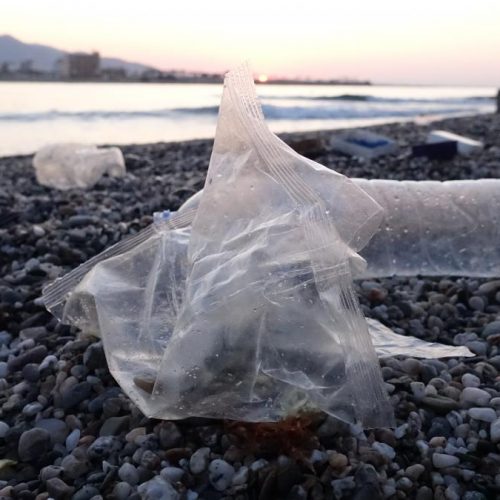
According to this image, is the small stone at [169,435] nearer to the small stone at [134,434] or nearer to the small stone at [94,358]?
the small stone at [134,434]

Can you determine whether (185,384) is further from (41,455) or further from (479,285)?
(479,285)

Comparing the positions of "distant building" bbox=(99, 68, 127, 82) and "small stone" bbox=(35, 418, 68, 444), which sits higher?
"distant building" bbox=(99, 68, 127, 82)

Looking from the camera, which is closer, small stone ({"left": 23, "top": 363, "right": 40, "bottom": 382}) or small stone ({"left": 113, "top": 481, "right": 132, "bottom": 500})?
small stone ({"left": 113, "top": 481, "right": 132, "bottom": 500})

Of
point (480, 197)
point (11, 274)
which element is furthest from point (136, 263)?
point (480, 197)

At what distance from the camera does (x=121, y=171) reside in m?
5.78

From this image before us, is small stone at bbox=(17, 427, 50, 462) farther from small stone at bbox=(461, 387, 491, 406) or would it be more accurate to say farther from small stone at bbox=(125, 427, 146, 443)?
small stone at bbox=(461, 387, 491, 406)

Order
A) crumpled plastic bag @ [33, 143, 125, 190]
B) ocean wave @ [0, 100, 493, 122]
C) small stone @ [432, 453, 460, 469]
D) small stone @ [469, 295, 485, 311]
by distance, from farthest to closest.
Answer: ocean wave @ [0, 100, 493, 122]
crumpled plastic bag @ [33, 143, 125, 190]
small stone @ [469, 295, 485, 311]
small stone @ [432, 453, 460, 469]

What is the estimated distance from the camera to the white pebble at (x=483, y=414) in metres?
1.53

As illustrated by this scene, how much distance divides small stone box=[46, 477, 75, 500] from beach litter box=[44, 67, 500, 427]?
0.23 metres

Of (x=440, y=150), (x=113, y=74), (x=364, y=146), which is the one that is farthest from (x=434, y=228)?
(x=113, y=74)

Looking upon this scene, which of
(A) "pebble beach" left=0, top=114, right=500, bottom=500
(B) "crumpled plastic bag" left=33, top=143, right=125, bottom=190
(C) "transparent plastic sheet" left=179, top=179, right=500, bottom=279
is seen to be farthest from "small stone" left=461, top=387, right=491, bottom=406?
(B) "crumpled plastic bag" left=33, top=143, right=125, bottom=190

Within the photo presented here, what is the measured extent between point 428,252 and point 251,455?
2.12 m

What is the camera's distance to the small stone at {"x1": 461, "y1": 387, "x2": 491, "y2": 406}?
1.61 meters

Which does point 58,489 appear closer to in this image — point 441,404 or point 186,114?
point 441,404
